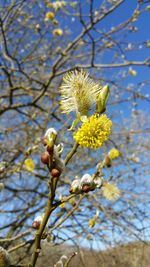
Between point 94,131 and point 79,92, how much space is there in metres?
0.11

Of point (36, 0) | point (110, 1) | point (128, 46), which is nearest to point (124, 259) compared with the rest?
point (128, 46)

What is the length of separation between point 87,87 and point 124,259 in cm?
395

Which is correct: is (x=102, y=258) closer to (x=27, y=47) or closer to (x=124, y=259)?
(x=124, y=259)

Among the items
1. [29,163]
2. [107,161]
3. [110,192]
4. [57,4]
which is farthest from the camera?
[57,4]

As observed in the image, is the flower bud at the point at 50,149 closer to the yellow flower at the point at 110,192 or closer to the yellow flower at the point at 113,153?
the yellow flower at the point at 113,153

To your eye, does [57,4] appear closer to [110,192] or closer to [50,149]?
[110,192]

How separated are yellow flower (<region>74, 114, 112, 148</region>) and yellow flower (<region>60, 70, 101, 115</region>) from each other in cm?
5

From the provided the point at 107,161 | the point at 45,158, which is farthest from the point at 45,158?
the point at 107,161

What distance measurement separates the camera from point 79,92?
0.74 m

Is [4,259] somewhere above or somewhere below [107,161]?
below

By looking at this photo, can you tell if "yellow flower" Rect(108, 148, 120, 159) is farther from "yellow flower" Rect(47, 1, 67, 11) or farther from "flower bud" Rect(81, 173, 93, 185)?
"yellow flower" Rect(47, 1, 67, 11)

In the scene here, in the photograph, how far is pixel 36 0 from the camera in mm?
4391

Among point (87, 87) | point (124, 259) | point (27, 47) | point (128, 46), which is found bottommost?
point (124, 259)

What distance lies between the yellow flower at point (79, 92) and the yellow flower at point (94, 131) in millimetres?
49
